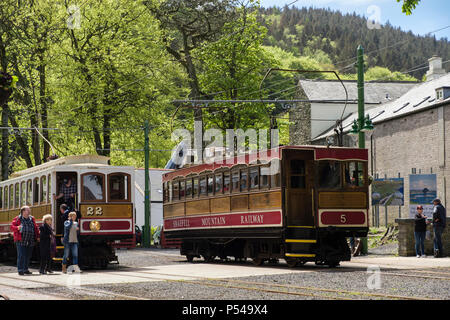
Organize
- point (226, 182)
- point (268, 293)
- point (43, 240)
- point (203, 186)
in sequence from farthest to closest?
point (203, 186) < point (226, 182) < point (43, 240) < point (268, 293)

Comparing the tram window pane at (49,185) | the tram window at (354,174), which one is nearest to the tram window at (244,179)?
the tram window at (354,174)

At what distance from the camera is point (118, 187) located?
2283 centimetres

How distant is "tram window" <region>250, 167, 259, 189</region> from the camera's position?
20.7m

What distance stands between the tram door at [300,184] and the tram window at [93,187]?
240 inches

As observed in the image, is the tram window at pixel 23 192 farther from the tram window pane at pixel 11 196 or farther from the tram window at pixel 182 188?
the tram window at pixel 182 188

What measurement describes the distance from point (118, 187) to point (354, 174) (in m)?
7.28

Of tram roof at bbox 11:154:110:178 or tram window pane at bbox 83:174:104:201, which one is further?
tram roof at bbox 11:154:110:178

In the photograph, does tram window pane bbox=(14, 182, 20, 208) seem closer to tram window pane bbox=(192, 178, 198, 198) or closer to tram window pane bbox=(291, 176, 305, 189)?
tram window pane bbox=(192, 178, 198, 198)

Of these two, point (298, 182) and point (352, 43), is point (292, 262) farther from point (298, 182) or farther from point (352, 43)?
point (352, 43)

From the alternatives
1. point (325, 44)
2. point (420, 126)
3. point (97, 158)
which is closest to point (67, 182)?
point (97, 158)

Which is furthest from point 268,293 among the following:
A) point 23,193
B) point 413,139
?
point 413,139

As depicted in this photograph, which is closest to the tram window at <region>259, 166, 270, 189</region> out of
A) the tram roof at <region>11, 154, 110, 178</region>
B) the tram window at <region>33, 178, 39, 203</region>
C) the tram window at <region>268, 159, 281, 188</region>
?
the tram window at <region>268, 159, 281, 188</region>

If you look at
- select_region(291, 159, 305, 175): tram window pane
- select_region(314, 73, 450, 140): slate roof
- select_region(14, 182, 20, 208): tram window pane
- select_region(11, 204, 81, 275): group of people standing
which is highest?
select_region(314, 73, 450, 140): slate roof

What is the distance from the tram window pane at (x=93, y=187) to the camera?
22.3 m
